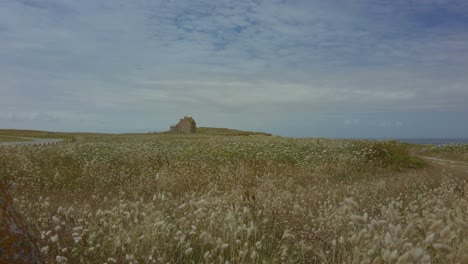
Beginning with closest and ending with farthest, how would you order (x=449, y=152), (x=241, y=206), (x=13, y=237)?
(x=13, y=237)
(x=241, y=206)
(x=449, y=152)

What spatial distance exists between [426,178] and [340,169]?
3152 mm

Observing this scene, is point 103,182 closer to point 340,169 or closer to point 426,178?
point 340,169

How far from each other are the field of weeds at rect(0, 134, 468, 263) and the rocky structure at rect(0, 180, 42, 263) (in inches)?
38.4

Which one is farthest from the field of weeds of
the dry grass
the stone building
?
the stone building

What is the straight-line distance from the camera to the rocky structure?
2389 millimetres

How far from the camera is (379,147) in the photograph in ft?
68.0

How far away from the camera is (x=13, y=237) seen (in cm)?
246

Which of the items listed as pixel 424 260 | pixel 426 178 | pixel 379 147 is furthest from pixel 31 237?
pixel 379 147

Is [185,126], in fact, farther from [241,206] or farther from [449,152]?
[241,206]

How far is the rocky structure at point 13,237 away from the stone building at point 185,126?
218ft

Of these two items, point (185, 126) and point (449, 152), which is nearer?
point (449, 152)

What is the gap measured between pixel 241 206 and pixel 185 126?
63966 mm

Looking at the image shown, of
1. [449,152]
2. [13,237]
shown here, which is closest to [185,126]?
[449,152]

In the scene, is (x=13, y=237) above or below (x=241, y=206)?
above
